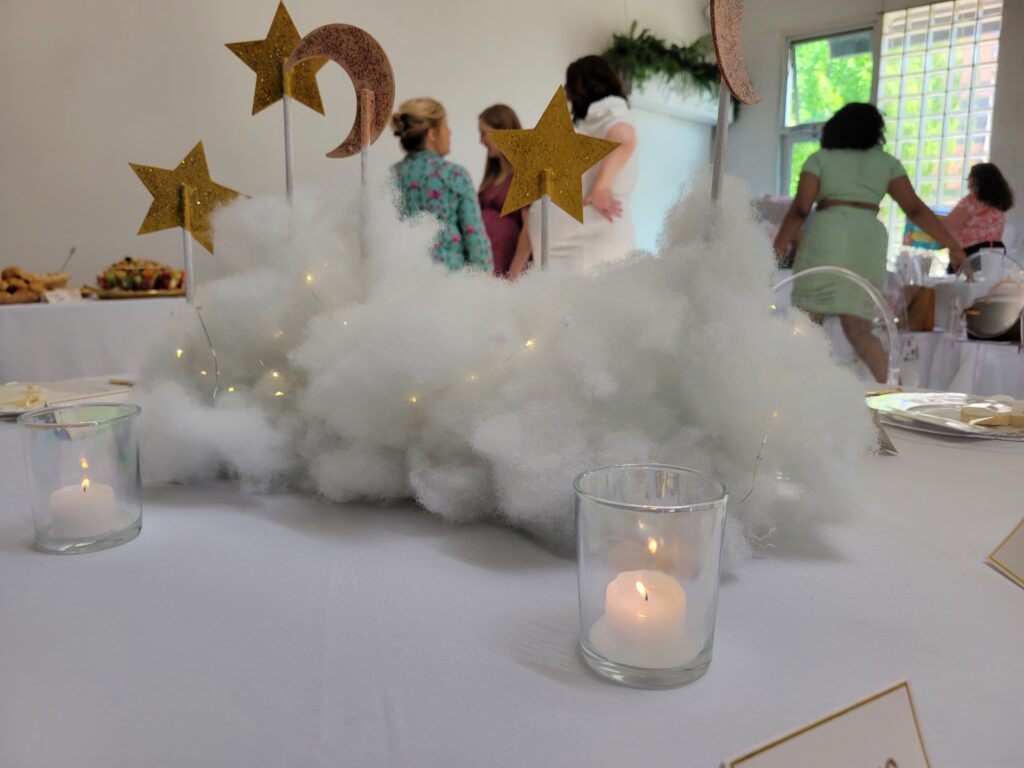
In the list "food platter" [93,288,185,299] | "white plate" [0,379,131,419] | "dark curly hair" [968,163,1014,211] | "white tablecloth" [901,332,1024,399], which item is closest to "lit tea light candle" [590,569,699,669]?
"white plate" [0,379,131,419]

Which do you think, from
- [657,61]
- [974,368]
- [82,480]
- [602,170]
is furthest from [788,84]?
[82,480]

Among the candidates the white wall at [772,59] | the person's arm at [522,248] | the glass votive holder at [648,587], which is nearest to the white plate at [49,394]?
the glass votive holder at [648,587]

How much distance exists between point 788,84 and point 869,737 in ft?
22.8

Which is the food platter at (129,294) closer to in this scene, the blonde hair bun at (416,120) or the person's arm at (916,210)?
the blonde hair bun at (416,120)

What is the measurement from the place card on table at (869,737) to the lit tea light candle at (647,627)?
75mm

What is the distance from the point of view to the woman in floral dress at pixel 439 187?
204 centimetres

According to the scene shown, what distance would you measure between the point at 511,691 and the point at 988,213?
14.3 ft

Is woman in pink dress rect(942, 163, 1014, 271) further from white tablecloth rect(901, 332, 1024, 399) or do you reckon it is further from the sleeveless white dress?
the sleeveless white dress

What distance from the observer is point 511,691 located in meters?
0.37

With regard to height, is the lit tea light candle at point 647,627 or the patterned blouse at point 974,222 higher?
the patterned blouse at point 974,222

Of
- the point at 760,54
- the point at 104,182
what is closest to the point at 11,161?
the point at 104,182

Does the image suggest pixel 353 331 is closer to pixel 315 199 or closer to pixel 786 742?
pixel 315 199

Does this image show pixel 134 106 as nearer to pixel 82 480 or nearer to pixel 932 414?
pixel 82 480

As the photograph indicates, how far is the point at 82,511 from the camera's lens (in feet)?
1.82
